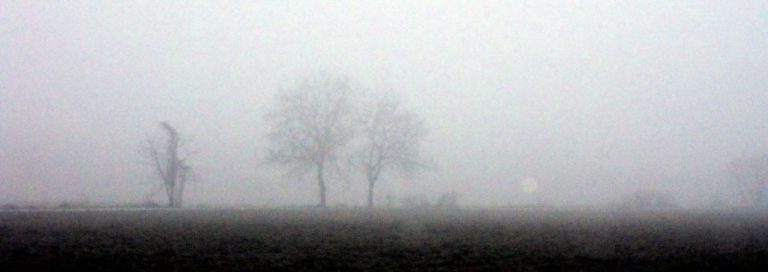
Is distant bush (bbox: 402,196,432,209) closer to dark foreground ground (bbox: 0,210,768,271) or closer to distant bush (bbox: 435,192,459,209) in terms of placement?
distant bush (bbox: 435,192,459,209)

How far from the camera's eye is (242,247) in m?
8.57

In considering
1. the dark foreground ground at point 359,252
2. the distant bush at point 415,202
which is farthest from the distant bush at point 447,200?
the dark foreground ground at point 359,252

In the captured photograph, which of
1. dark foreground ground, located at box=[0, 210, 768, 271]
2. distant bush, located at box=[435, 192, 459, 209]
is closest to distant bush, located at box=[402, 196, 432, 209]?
distant bush, located at box=[435, 192, 459, 209]

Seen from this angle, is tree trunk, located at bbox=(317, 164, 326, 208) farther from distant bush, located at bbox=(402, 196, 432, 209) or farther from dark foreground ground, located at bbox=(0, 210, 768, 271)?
dark foreground ground, located at bbox=(0, 210, 768, 271)

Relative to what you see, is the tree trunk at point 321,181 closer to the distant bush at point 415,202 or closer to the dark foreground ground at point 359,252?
the distant bush at point 415,202

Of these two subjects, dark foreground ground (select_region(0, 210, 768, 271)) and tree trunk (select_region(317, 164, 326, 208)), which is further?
tree trunk (select_region(317, 164, 326, 208))

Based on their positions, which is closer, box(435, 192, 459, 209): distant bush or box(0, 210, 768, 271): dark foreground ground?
box(0, 210, 768, 271): dark foreground ground

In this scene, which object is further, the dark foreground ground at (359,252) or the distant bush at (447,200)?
the distant bush at (447,200)

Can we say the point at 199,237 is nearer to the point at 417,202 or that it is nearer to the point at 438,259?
the point at 438,259

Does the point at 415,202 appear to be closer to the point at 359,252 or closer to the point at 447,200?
the point at 447,200

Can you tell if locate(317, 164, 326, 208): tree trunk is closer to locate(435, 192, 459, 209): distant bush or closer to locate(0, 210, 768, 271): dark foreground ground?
locate(435, 192, 459, 209): distant bush

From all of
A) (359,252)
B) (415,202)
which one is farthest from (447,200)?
(359,252)

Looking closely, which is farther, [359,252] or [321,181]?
[321,181]

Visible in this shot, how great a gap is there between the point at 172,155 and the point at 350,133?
12.8 meters
